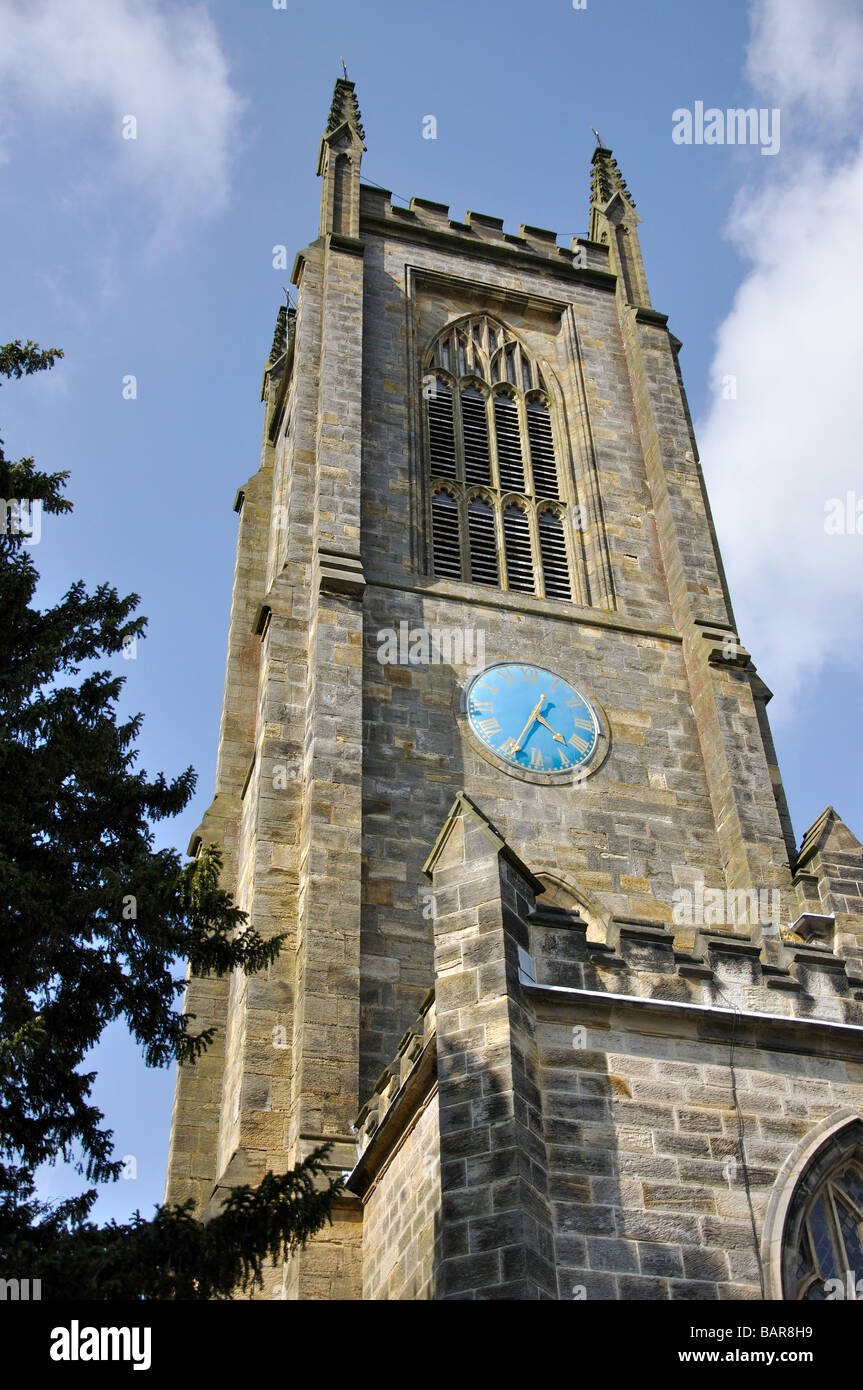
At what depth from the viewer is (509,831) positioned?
57.9ft

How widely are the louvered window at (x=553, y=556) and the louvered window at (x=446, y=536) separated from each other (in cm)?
128

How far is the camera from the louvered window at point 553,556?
21969 millimetres

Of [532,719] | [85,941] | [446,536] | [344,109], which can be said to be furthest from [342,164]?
[85,941]

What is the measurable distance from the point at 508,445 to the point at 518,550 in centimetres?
252

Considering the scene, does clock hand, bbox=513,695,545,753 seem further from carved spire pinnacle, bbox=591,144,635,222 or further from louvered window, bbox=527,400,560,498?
carved spire pinnacle, bbox=591,144,635,222

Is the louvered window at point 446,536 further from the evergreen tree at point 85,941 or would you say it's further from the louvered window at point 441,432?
the evergreen tree at point 85,941

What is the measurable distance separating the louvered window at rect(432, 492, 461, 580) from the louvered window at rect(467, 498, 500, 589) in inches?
8.3

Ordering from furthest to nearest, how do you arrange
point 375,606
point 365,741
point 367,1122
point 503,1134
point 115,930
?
point 375,606 → point 365,741 → point 367,1122 → point 115,930 → point 503,1134

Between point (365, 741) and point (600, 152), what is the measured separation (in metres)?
16.8

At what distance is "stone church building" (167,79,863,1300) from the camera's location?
382 inches

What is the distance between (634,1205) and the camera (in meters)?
9.43

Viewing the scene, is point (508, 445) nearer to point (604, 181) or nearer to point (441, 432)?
point (441, 432)
